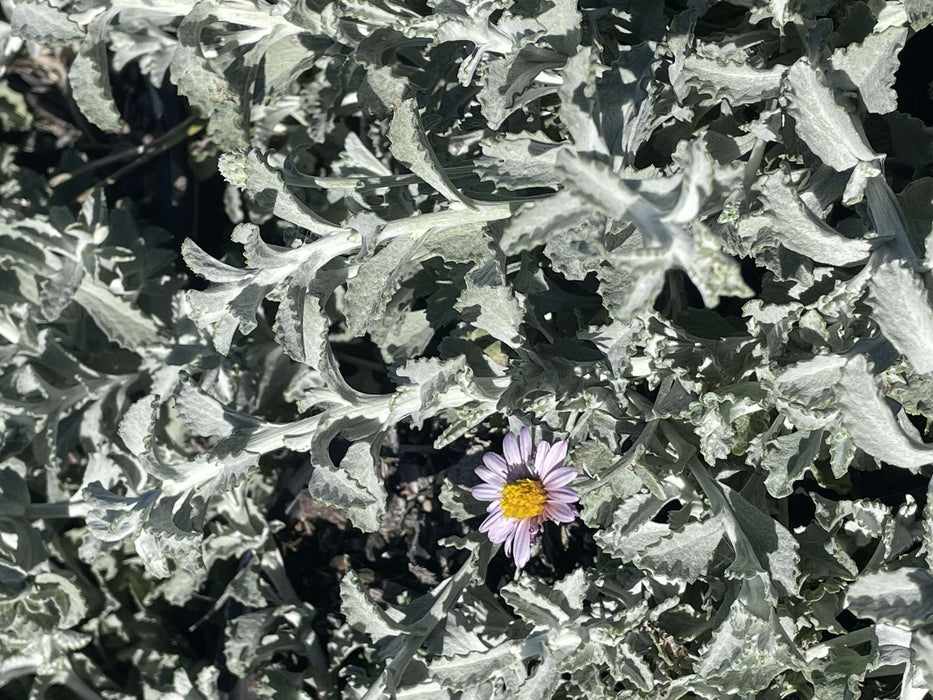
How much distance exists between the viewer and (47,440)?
253cm

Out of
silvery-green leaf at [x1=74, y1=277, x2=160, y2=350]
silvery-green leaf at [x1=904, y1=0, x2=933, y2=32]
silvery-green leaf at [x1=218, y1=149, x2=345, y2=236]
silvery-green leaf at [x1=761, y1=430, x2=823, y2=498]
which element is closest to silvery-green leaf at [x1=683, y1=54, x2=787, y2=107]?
silvery-green leaf at [x1=904, y1=0, x2=933, y2=32]

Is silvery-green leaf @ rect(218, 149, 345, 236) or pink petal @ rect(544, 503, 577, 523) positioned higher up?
silvery-green leaf @ rect(218, 149, 345, 236)

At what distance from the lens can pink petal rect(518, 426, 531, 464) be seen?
1.99 metres

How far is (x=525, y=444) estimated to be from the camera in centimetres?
199

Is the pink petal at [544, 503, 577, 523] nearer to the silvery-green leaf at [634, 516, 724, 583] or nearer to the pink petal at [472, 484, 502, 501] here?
the pink petal at [472, 484, 502, 501]

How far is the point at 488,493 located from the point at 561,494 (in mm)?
161

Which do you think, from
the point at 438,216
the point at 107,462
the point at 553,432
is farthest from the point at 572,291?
the point at 107,462

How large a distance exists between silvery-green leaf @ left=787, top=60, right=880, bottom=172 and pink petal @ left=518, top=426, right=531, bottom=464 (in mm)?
803

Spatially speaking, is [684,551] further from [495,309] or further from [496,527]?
[495,309]

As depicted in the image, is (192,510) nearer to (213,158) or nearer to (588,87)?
(588,87)

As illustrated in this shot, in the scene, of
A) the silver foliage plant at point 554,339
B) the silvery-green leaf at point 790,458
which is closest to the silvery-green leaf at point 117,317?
the silver foliage plant at point 554,339

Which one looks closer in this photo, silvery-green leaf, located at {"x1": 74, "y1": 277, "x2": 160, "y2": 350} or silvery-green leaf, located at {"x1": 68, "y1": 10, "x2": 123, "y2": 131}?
silvery-green leaf, located at {"x1": 68, "y1": 10, "x2": 123, "y2": 131}

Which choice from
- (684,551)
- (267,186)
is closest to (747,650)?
(684,551)

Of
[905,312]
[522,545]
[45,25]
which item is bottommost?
[522,545]
